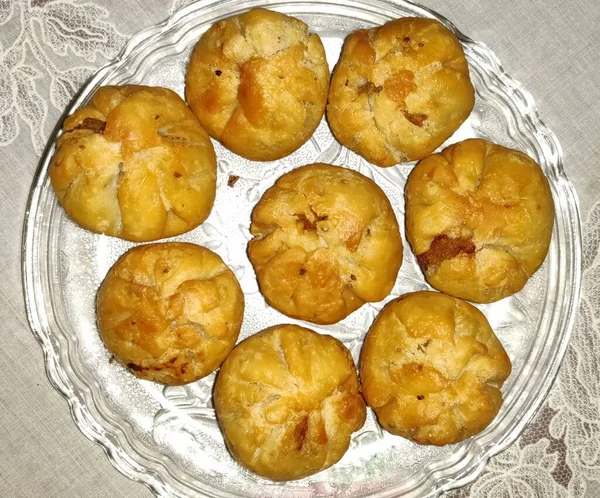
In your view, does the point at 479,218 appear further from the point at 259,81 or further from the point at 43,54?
the point at 43,54

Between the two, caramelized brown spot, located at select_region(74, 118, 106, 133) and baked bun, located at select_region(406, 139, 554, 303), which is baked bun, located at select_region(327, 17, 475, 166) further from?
caramelized brown spot, located at select_region(74, 118, 106, 133)

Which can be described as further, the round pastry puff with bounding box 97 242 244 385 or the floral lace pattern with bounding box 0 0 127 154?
the floral lace pattern with bounding box 0 0 127 154

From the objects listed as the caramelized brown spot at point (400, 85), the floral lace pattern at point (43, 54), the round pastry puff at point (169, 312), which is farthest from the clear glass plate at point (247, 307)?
the caramelized brown spot at point (400, 85)

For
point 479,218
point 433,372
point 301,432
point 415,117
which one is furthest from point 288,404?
point 415,117

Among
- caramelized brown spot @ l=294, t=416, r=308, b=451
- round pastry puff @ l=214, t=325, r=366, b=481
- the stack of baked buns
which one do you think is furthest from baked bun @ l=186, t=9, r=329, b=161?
caramelized brown spot @ l=294, t=416, r=308, b=451

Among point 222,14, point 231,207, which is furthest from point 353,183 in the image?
point 222,14

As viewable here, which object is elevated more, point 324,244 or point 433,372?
point 324,244

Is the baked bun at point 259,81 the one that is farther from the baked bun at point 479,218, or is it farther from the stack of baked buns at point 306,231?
the baked bun at point 479,218

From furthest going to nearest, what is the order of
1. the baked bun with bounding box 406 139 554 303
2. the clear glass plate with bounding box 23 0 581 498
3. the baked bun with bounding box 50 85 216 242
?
the clear glass plate with bounding box 23 0 581 498, the baked bun with bounding box 406 139 554 303, the baked bun with bounding box 50 85 216 242
